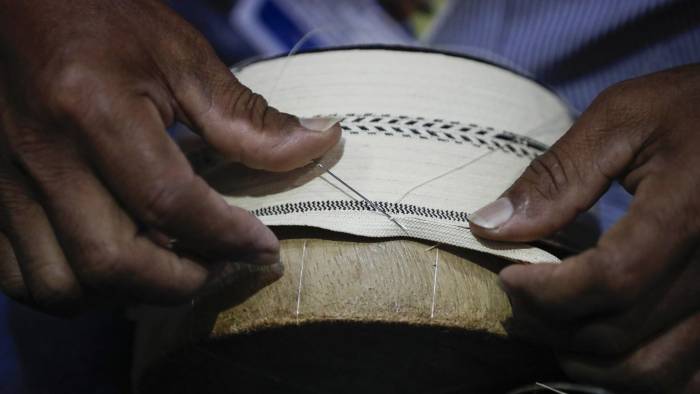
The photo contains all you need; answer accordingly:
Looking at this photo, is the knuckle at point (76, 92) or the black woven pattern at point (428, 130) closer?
the knuckle at point (76, 92)

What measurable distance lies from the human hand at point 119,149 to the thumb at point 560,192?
22 cm

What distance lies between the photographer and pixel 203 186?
667 millimetres

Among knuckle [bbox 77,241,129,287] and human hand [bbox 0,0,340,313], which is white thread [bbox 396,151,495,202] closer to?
human hand [bbox 0,0,340,313]

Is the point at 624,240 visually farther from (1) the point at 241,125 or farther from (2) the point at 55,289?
(2) the point at 55,289

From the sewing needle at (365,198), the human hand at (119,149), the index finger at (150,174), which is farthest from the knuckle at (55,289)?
the sewing needle at (365,198)

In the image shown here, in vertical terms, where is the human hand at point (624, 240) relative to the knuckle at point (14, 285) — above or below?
above

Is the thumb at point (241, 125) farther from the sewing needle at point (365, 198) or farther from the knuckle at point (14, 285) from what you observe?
the knuckle at point (14, 285)

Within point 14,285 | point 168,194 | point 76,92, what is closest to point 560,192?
point 168,194

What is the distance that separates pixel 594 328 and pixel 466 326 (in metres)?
0.13

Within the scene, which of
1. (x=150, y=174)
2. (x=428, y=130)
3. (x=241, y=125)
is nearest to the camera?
(x=150, y=174)

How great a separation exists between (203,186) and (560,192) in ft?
1.26

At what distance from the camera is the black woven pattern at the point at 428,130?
847mm

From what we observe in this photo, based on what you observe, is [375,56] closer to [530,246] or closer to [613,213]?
[530,246]

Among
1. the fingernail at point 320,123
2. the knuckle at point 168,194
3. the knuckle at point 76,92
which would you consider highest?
the knuckle at point 76,92
